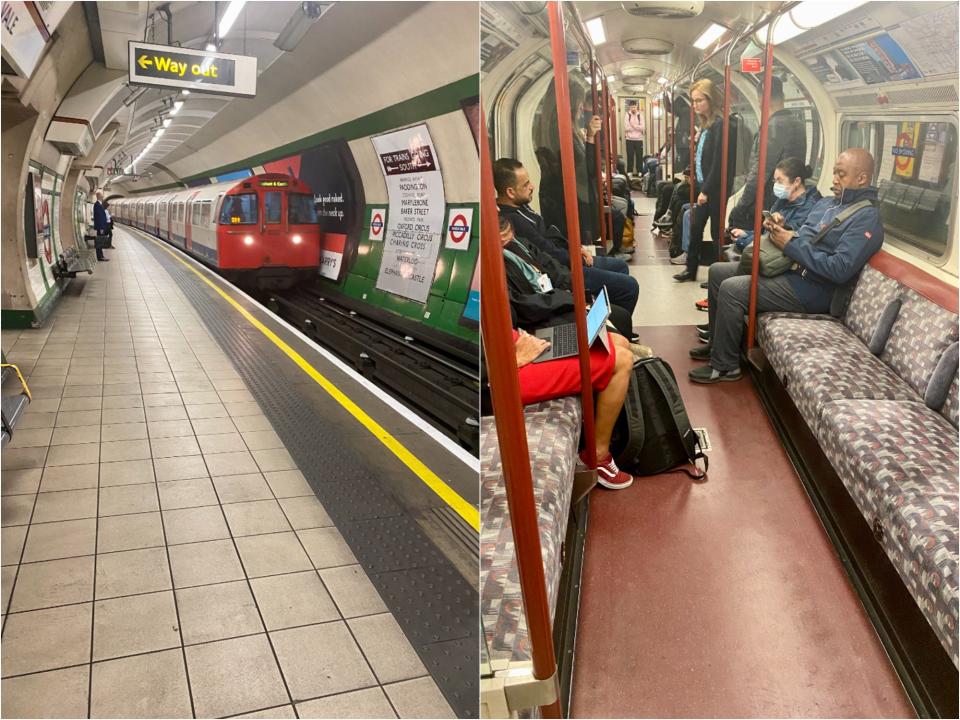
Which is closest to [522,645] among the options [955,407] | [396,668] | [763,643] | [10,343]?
[396,668]

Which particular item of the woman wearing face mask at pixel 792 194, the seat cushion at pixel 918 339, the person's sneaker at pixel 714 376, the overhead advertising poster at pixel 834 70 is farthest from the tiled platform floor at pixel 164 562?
the overhead advertising poster at pixel 834 70

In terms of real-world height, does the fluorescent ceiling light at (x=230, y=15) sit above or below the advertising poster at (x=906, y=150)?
above

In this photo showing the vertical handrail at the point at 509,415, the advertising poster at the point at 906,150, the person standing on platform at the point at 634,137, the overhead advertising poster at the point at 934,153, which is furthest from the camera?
the person standing on platform at the point at 634,137

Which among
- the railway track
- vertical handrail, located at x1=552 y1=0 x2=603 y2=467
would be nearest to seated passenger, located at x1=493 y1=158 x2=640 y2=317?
vertical handrail, located at x1=552 y1=0 x2=603 y2=467

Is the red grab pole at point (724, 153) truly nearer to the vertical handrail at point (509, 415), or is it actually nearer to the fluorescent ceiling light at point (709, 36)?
the fluorescent ceiling light at point (709, 36)

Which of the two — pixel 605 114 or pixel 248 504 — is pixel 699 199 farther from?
pixel 248 504

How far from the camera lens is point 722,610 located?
74.1 inches

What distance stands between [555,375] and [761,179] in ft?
6.57

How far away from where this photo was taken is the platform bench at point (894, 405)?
1663 millimetres

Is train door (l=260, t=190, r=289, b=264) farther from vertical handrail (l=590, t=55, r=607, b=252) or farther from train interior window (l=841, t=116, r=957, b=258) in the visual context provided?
train interior window (l=841, t=116, r=957, b=258)

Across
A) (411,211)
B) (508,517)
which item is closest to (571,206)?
(508,517)

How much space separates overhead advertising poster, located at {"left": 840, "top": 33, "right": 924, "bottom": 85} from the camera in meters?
2.64

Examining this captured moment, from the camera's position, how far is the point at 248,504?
6.69 feet

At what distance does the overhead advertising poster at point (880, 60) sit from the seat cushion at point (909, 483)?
138 cm
